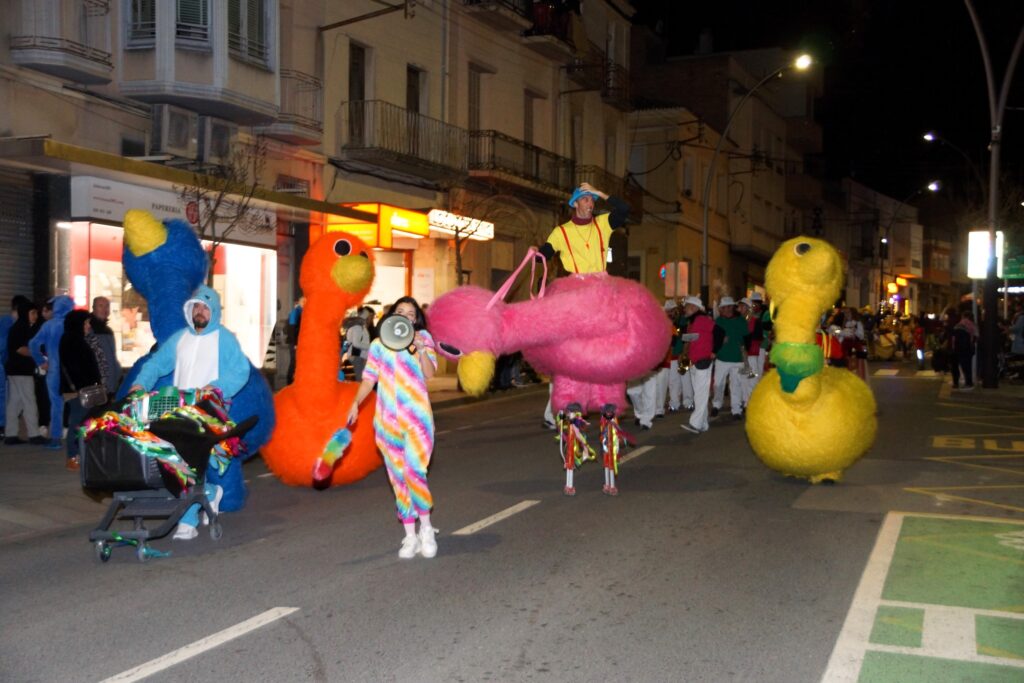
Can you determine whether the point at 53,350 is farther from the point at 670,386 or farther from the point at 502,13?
the point at 502,13

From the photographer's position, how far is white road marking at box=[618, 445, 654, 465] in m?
11.8

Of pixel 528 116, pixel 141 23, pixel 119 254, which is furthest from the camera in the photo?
pixel 528 116

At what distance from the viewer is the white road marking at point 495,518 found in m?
8.11

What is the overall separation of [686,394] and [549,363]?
9728 mm

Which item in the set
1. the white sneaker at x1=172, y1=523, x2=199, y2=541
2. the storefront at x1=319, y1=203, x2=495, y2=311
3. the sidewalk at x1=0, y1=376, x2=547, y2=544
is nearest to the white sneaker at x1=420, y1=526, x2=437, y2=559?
the white sneaker at x1=172, y1=523, x2=199, y2=541

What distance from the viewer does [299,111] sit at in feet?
67.6

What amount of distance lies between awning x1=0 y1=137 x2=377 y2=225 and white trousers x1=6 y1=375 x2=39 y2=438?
2889 mm

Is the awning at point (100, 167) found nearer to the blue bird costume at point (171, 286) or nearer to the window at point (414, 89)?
the blue bird costume at point (171, 286)

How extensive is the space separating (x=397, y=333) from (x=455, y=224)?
17309 mm

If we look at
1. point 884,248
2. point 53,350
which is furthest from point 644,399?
point 884,248

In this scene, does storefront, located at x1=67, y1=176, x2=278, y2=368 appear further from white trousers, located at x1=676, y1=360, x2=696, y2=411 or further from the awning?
white trousers, located at x1=676, y1=360, x2=696, y2=411

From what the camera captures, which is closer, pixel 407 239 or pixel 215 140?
pixel 215 140

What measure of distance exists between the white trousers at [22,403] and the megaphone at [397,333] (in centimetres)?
772

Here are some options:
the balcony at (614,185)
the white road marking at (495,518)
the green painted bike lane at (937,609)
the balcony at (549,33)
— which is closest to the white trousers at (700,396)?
the white road marking at (495,518)
